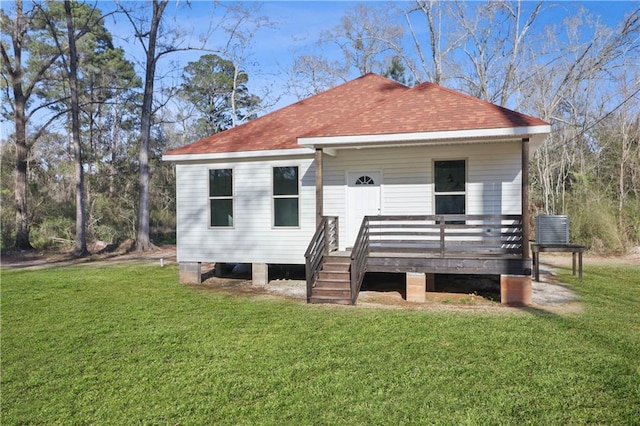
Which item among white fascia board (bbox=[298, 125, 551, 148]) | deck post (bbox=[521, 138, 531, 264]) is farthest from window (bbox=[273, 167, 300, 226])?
deck post (bbox=[521, 138, 531, 264])

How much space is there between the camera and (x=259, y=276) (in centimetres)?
995

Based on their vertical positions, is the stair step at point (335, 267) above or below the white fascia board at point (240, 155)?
below

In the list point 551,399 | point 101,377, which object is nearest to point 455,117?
point 551,399

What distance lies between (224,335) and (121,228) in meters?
17.3

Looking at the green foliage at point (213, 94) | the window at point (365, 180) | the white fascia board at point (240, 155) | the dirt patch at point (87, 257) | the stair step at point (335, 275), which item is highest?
the green foliage at point (213, 94)

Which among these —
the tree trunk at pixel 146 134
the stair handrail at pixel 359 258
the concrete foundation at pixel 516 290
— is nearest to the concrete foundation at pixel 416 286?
the stair handrail at pixel 359 258

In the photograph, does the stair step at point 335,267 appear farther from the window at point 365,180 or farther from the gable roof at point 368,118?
the gable roof at point 368,118

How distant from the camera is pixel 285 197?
388 inches

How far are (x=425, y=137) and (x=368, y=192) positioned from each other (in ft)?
7.43

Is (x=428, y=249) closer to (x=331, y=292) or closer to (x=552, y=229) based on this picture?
(x=331, y=292)

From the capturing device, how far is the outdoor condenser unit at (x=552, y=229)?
9.10 meters

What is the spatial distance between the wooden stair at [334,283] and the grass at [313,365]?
1.33 ft

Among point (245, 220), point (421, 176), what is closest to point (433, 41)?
point (421, 176)

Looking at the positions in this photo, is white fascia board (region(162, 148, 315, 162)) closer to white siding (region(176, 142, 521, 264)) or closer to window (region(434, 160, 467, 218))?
white siding (region(176, 142, 521, 264))
